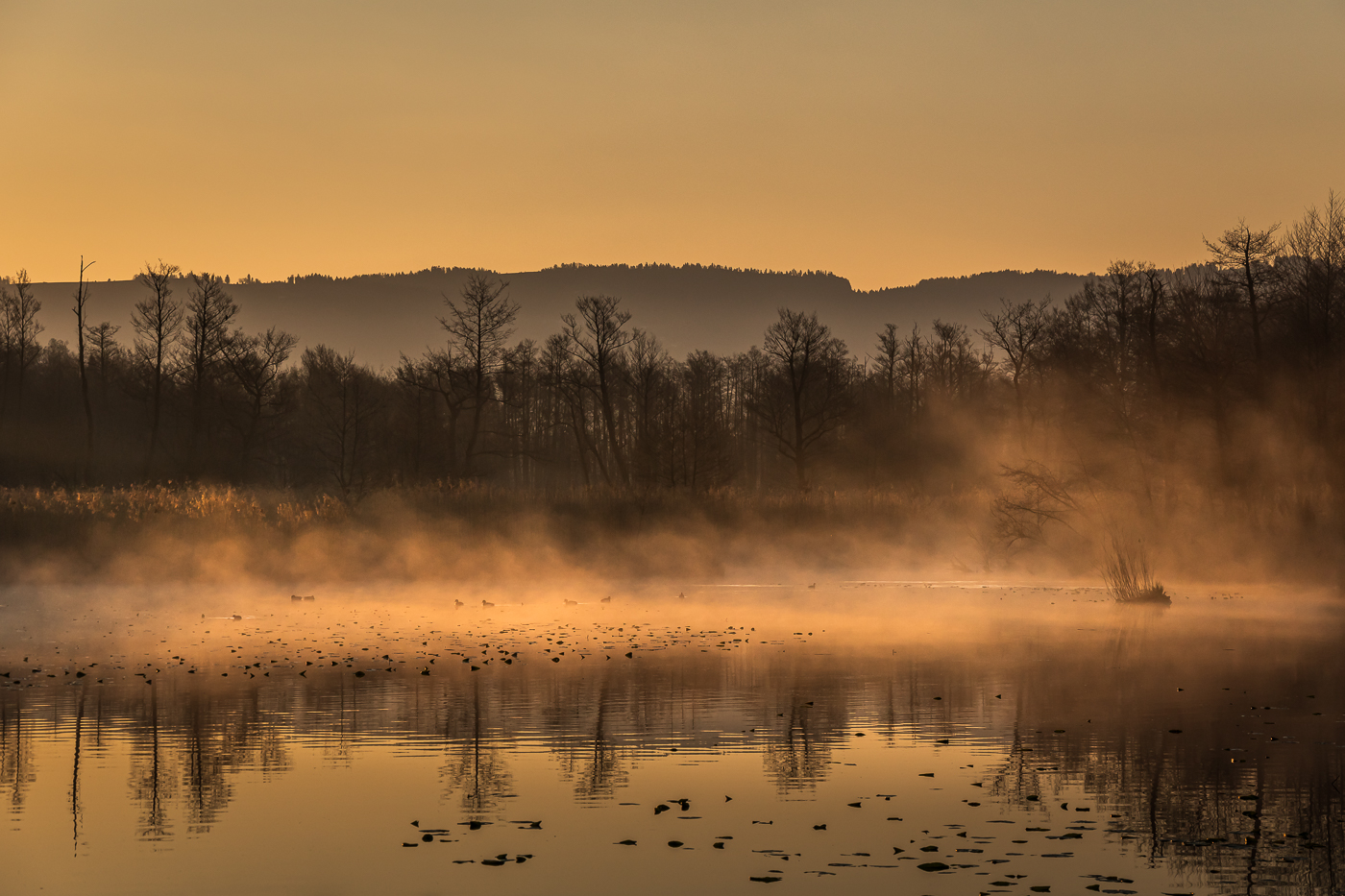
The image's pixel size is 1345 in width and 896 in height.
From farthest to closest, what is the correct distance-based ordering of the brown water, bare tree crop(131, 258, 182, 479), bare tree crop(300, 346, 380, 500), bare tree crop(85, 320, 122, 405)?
bare tree crop(85, 320, 122, 405) → bare tree crop(300, 346, 380, 500) → bare tree crop(131, 258, 182, 479) → the brown water

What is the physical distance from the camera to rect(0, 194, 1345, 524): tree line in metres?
44.2

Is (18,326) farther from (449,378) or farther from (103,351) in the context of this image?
(449,378)

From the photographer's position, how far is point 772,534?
50.8 metres

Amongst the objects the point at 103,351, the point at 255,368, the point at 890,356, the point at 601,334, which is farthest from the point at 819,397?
the point at 103,351

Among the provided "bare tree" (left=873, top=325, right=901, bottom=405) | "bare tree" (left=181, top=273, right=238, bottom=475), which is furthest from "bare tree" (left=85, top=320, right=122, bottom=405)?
"bare tree" (left=873, top=325, right=901, bottom=405)

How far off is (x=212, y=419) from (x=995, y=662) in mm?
67238

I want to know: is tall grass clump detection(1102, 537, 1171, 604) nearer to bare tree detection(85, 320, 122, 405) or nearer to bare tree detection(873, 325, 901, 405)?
bare tree detection(873, 325, 901, 405)

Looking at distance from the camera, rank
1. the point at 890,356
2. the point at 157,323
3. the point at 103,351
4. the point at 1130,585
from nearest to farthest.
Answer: the point at 1130,585
the point at 157,323
the point at 103,351
the point at 890,356

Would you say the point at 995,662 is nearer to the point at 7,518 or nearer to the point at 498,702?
the point at 498,702

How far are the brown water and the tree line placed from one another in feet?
53.3

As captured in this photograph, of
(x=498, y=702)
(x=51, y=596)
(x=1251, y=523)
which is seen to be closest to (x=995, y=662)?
(x=498, y=702)

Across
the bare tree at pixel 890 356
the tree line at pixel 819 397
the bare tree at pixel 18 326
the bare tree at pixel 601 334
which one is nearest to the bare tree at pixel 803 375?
the tree line at pixel 819 397

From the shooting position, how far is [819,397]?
276ft

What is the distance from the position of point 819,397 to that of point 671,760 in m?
70.3
